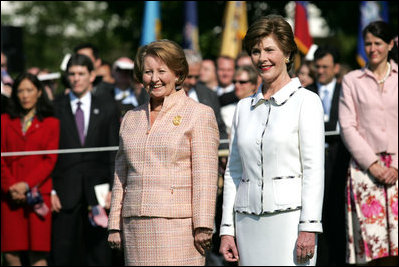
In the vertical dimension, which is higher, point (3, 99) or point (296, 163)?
point (3, 99)

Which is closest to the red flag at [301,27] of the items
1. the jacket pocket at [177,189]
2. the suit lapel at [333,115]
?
the suit lapel at [333,115]

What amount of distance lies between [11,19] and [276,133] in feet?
132

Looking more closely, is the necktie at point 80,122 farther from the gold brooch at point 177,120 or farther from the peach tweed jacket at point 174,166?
the gold brooch at point 177,120

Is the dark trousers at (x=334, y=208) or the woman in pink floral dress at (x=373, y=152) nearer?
the woman in pink floral dress at (x=373, y=152)

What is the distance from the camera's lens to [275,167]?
549 cm

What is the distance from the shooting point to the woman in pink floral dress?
8.05 metres

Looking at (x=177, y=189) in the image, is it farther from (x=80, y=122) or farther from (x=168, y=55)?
(x=80, y=122)

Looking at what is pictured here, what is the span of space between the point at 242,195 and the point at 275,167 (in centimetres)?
30

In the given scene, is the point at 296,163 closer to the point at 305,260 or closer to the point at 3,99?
the point at 305,260

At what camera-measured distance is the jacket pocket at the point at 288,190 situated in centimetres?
542

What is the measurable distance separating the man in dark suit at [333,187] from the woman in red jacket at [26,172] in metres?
2.89

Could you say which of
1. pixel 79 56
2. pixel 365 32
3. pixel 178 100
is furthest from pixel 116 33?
pixel 178 100

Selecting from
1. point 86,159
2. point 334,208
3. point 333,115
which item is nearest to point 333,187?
point 334,208

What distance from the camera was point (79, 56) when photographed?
974 cm
